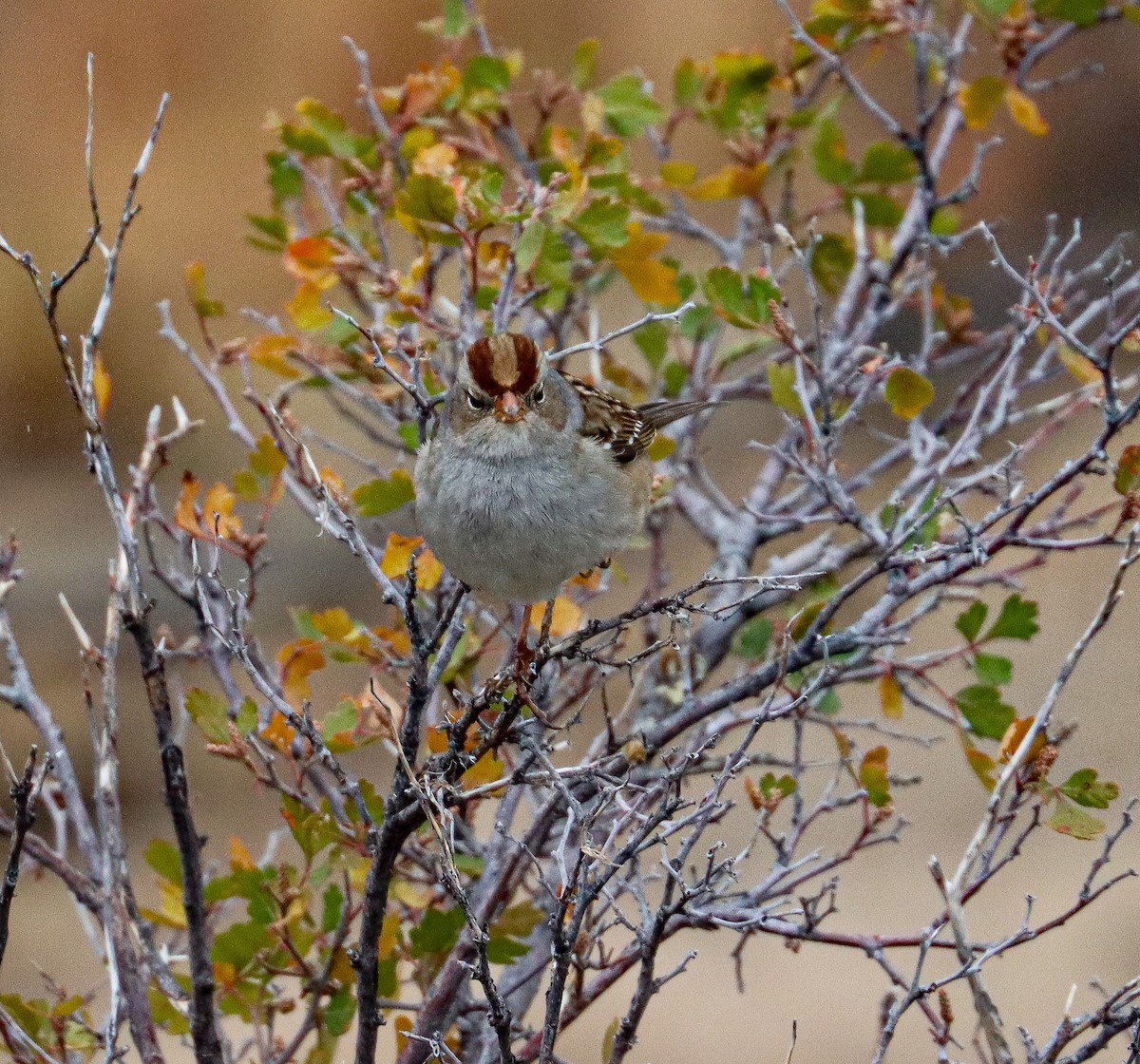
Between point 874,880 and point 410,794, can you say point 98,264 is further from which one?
point 410,794

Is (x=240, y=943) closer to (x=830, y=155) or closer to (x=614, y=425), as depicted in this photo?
(x=614, y=425)

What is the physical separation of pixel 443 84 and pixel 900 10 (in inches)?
32.3

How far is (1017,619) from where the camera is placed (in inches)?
79.0

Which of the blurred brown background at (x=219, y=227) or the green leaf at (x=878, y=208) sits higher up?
the blurred brown background at (x=219, y=227)

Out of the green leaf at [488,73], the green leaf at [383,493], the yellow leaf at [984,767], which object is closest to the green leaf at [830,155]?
the green leaf at [488,73]

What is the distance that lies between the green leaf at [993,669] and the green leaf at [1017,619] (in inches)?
1.6

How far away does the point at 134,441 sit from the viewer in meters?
4.62

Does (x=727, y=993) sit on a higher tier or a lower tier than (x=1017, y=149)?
lower

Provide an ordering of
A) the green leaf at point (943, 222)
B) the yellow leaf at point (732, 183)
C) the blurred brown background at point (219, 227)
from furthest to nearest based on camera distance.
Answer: the blurred brown background at point (219, 227)
the green leaf at point (943, 222)
the yellow leaf at point (732, 183)

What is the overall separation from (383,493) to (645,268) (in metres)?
0.59

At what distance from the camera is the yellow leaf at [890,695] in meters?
2.08

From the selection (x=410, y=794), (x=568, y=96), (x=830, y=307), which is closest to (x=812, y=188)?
(x=830, y=307)

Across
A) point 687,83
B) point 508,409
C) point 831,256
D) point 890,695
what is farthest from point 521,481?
point 687,83

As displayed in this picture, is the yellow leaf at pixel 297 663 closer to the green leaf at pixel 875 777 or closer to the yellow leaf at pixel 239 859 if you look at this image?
the yellow leaf at pixel 239 859
